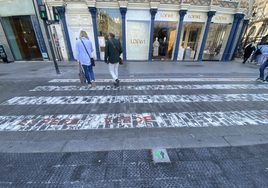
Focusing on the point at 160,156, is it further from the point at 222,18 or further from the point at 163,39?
the point at 222,18

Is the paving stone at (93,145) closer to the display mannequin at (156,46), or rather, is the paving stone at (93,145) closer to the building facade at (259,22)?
the display mannequin at (156,46)

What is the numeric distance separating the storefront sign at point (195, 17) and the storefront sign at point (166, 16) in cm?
96

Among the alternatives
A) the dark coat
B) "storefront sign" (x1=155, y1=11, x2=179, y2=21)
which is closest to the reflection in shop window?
"storefront sign" (x1=155, y1=11, x2=179, y2=21)

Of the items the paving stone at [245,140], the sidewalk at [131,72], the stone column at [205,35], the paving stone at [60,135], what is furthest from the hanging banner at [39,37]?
the stone column at [205,35]

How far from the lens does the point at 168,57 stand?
12656mm

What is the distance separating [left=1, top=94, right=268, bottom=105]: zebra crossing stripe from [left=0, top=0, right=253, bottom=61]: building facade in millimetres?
8315

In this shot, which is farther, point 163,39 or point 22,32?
point 163,39

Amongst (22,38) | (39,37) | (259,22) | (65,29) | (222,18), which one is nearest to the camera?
(65,29)

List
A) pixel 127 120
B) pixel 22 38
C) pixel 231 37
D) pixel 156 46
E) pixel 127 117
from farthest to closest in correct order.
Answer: pixel 156 46 < pixel 231 37 < pixel 22 38 < pixel 127 117 < pixel 127 120

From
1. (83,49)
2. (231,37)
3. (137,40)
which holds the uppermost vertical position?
(231,37)

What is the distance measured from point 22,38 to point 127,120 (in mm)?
15002

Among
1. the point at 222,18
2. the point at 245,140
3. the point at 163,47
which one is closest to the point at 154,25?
the point at 163,47

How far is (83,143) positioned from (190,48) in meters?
14.1

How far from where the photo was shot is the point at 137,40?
1127 cm
